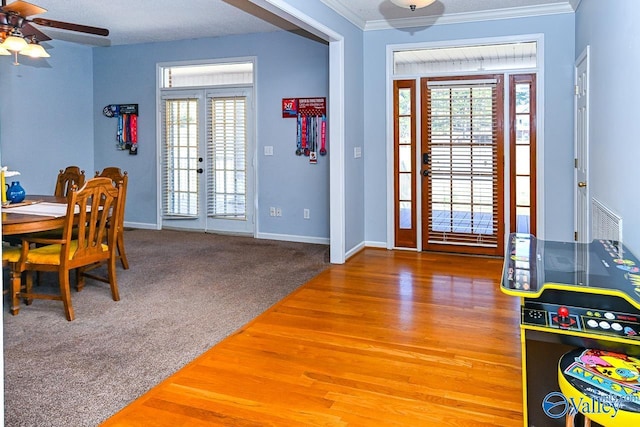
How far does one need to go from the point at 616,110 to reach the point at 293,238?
4.15 meters

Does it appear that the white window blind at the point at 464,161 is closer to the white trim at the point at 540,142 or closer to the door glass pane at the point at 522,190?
the door glass pane at the point at 522,190

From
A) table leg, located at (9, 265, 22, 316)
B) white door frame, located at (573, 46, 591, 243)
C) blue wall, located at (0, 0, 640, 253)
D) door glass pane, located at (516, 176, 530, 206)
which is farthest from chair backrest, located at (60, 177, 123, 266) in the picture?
door glass pane, located at (516, 176, 530, 206)

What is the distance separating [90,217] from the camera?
361 centimetres

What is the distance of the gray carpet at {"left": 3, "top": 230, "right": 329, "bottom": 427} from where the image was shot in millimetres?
2375

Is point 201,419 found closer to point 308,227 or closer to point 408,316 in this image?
point 408,316

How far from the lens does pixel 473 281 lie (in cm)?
442

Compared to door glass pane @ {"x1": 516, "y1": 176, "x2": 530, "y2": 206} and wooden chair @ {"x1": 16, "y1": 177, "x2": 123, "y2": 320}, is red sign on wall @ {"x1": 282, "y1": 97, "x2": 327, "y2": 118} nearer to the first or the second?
door glass pane @ {"x1": 516, "y1": 176, "x2": 530, "y2": 206}

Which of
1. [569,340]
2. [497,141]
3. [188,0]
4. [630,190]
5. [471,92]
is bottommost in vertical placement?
[569,340]

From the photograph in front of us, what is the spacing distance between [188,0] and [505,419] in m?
4.52

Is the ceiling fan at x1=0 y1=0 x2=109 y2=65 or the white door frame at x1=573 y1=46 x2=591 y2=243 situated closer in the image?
the ceiling fan at x1=0 y1=0 x2=109 y2=65

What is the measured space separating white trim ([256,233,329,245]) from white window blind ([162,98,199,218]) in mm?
1123

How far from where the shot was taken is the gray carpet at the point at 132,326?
2375mm

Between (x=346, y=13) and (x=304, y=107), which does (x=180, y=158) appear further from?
(x=346, y=13)

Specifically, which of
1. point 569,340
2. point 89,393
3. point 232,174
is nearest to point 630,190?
point 569,340
